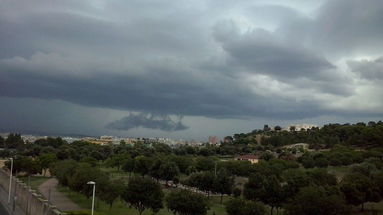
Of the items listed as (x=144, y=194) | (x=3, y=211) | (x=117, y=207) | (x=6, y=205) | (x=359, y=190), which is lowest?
(x=117, y=207)

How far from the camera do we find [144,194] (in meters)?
53.4

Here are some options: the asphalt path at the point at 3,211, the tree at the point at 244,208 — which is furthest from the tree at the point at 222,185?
the asphalt path at the point at 3,211

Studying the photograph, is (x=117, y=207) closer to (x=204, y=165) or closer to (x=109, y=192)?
(x=109, y=192)

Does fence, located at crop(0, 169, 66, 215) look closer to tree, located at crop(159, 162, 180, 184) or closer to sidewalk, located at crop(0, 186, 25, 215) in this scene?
sidewalk, located at crop(0, 186, 25, 215)

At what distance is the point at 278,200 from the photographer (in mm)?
62156

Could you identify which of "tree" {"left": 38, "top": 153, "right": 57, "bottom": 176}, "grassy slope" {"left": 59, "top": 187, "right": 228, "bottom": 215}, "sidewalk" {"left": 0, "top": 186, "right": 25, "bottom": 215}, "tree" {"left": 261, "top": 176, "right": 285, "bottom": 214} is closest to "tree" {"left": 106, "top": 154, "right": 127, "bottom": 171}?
"tree" {"left": 38, "top": 153, "right": 57, "bottom": 176}

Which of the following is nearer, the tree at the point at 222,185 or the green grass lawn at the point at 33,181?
the tree at the point at 222,185

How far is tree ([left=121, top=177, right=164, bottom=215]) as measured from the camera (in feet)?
175

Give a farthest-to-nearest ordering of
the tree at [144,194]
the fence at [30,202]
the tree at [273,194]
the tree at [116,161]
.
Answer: the tree at [116,161] < the tree at [273,194] < the tree at [144,194] < the fence at [30,202]

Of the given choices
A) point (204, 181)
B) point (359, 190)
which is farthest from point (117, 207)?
point (359, 190)

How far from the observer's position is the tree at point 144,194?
53.3 metres

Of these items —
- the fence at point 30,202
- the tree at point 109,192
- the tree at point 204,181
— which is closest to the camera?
the fence at point 30,202

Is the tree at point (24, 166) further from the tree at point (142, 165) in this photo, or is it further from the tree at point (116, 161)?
the tree at point (142, 165)

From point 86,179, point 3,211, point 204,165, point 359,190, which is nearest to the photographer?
point 3,211
